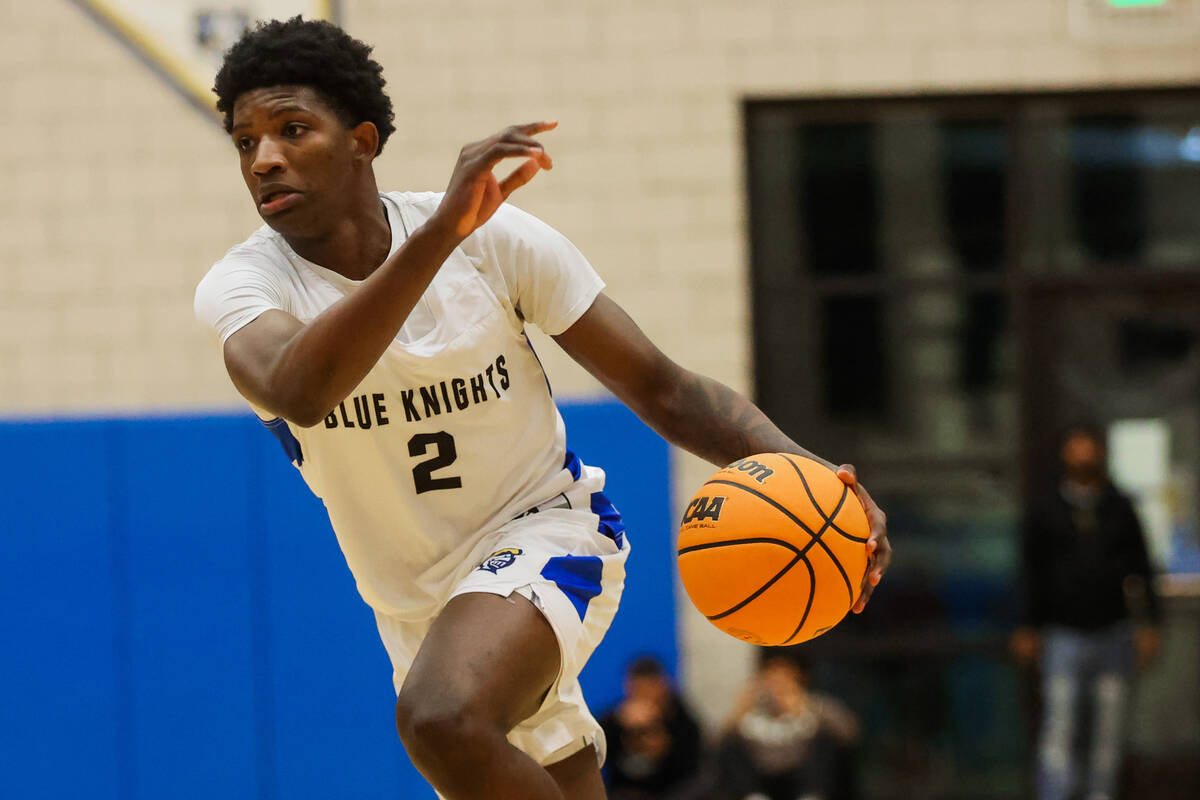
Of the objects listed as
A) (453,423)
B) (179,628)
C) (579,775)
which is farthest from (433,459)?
(179,628)

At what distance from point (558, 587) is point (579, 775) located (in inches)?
17.6

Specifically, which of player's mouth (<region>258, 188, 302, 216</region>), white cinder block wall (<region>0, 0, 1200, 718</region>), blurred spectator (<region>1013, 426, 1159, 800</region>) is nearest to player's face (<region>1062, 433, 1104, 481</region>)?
blurred spectator (<region>1013, 426, 1159, 800</region>)

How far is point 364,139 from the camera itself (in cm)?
281

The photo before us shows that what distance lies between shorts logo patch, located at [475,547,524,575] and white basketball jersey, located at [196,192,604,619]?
0.11 meters

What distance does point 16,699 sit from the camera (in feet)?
21.7

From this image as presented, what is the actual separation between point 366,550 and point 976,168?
5.16 meters

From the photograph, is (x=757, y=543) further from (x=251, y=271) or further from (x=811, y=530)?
(x=251, y=271)

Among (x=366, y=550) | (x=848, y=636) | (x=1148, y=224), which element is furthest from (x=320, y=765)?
(x=1148, y=224)

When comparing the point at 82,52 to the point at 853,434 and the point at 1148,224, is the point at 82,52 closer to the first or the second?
the point at 853,434

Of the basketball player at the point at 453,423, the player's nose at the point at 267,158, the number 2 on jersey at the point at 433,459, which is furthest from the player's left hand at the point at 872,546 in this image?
the player's nose at the point at 267,158

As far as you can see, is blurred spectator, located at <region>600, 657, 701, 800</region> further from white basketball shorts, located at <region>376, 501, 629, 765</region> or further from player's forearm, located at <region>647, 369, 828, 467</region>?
player's forearm, located at <region>647, 369, 828, 467</region>

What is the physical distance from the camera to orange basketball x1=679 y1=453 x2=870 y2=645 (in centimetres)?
281

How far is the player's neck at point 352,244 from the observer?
110 inches

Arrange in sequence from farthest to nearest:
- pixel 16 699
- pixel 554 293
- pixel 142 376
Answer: pixel 142 376
pixel 16 699
pixel 554 293
